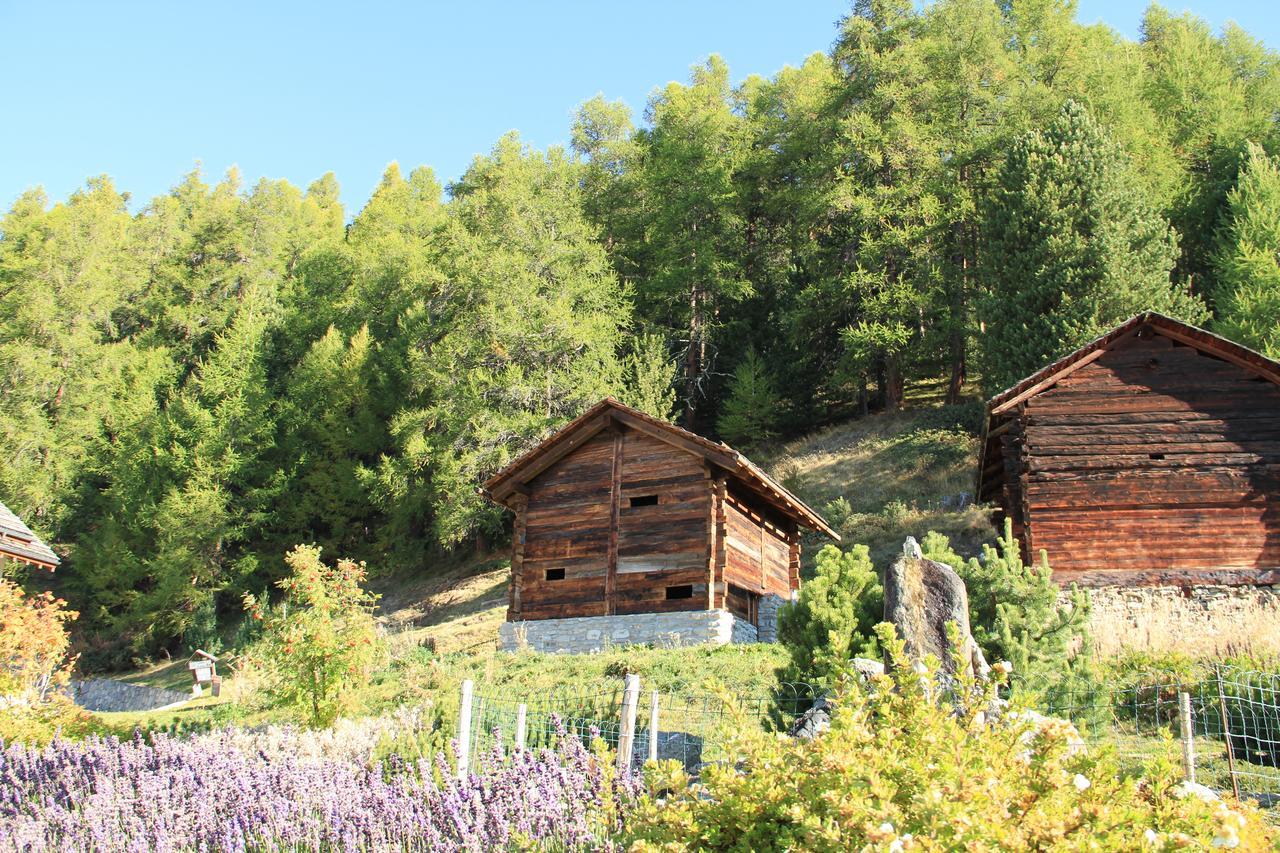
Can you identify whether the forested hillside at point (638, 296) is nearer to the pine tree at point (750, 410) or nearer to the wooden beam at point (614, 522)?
the pine tree at point (750, 410)

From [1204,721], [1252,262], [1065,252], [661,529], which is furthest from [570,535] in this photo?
[1252,262]

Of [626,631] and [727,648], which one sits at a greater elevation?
[626,631]

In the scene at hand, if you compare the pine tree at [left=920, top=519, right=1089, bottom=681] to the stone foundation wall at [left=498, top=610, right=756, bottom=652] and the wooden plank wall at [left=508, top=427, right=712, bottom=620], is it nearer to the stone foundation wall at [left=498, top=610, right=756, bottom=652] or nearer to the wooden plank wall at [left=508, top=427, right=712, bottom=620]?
the stone foundation wall at [left=498, top=610, right=756, bottom=652]

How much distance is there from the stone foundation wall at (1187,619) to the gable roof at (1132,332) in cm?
441

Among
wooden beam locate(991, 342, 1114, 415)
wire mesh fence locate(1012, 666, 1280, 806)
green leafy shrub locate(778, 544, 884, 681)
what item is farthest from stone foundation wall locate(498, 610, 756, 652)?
wire mesh fence locate(1012, 666, 1280, 806)

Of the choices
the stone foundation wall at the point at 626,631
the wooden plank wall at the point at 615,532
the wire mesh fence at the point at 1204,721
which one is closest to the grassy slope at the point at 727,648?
the stone foundation wall at the point at 626,631

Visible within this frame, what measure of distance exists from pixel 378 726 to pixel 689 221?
120 feet

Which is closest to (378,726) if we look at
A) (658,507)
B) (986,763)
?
(986,763)

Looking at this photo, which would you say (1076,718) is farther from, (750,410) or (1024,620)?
(750,410)

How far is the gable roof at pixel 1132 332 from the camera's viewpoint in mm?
20819

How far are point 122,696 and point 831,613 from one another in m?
25.7

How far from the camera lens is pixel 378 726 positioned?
1152 centimetres

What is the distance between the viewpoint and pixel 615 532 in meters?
22.4

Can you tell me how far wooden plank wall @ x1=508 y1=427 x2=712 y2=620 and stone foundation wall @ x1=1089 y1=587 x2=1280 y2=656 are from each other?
7.95 metres
